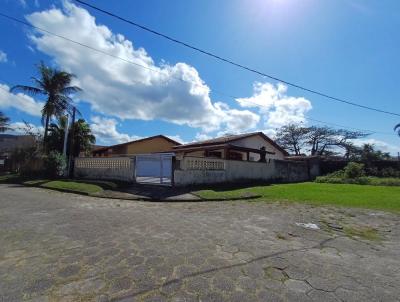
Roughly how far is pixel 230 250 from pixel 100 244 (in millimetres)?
2259

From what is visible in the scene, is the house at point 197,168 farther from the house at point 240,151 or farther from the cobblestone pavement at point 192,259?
the cobblestone pavement at point 192,259

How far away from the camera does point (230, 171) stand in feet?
56.2

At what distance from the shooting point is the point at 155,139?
103 ft

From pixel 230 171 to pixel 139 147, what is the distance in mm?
14827

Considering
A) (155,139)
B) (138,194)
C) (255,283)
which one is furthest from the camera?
(155,139)

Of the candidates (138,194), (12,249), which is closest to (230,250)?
(12,249)

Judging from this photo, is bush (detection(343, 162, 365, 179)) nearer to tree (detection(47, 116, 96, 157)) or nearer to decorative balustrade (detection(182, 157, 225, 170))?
decorative balustrade (detection(182, 157, 225, 170))

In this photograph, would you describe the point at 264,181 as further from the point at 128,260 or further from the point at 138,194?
the point at 128,260

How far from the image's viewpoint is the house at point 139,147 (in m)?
28.2

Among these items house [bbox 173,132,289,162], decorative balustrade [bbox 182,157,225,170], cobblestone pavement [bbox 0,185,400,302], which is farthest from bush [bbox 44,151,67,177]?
cobblestone pavement [bbox 0,185,400,302]

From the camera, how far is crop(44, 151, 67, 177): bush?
1931 cm

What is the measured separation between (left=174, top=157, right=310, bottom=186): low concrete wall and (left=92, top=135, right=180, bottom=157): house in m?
13.9

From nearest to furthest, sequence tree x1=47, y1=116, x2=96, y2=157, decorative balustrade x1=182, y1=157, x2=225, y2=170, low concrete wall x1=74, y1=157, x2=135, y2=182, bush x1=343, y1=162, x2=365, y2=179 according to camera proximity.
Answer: decorative balustrade x1=182, y1=157, x2=225, y2=170 → low concrete wall x1=74, y1=157, x2=135, y2=182 → bush x1=343, y1=162, x2=365, y2=179 → tree x1=47, y1=116, x2=96, y2=157

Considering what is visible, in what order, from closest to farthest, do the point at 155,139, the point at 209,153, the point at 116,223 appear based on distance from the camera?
the point at 116,223
the point at 209,153
the point at 155,139
